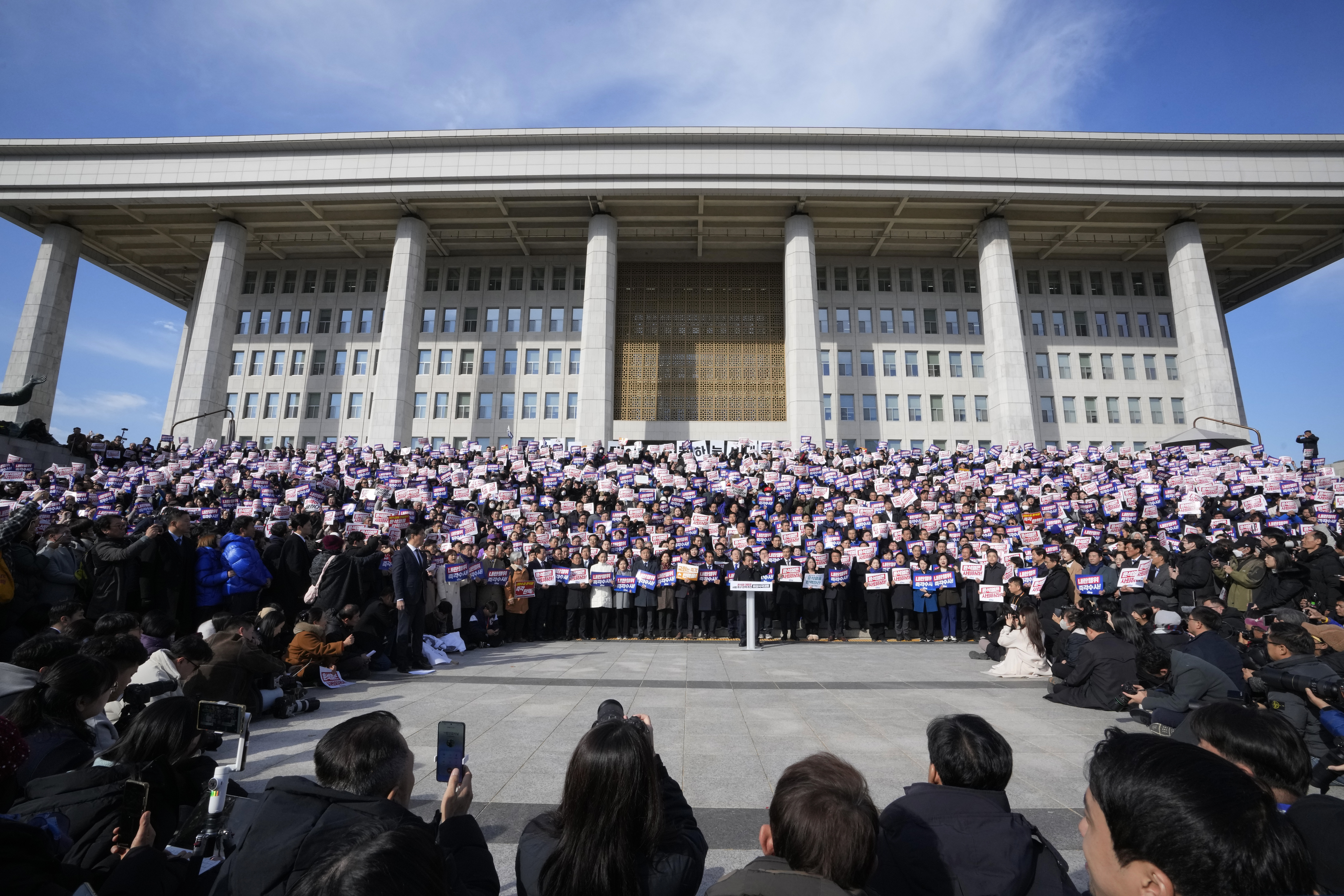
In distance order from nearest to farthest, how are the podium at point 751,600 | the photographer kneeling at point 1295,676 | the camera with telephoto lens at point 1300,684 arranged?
1. the camera with telephoto lens at point 1300,684
2. the photographer kneeling at point 1295,676
3. the podium at point 751,600

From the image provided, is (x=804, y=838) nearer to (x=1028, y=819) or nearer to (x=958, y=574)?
(x=1028, y=819)

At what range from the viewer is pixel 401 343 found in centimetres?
3988

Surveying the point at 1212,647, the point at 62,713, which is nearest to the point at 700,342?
the point at 1212,647

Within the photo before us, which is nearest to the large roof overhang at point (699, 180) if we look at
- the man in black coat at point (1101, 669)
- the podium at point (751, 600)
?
the podium at point (751, 600)

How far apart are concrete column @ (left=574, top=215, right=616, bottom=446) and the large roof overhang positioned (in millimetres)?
2578

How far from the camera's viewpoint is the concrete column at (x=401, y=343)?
127 ft

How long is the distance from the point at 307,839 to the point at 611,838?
946 millimetres

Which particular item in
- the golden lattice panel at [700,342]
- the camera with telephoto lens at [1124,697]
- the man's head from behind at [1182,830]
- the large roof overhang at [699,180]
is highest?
the large roof overhang at [699,180]

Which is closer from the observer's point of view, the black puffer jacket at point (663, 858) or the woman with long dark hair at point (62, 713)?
the black puffer jacket at point (663, 858)

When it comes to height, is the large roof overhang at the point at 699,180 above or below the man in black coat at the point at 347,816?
above

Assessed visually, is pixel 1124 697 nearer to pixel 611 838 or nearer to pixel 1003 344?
pixel 611 838

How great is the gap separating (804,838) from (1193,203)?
51.4 m

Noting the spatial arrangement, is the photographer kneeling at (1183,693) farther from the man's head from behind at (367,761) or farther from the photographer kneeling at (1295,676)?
the man's head from behind at (367,761)

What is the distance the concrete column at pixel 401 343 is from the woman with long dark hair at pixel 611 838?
125 feet
